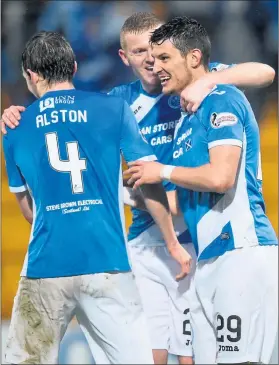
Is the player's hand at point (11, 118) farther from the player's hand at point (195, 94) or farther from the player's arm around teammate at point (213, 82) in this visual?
the player's hand at point (195, 94)

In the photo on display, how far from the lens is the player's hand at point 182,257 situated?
505 centimetres

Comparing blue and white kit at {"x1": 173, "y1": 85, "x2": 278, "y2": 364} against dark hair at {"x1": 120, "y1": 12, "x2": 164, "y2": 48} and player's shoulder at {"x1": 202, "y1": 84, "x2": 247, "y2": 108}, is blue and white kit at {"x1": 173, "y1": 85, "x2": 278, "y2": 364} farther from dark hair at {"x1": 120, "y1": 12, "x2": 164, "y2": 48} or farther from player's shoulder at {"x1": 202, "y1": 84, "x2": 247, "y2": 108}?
dark hair at {"x1": 120, "y1": 12, "x2": 164, "y2": 48}

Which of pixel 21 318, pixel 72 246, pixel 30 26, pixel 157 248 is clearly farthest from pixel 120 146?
pixel 30 26

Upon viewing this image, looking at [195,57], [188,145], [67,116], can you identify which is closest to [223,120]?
[188,145]

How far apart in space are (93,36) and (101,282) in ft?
14.6

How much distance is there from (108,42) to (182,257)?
3.77 m

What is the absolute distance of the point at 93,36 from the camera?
845 centimetres

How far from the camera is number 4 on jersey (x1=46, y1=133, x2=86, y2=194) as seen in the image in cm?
443

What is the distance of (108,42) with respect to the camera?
8445mm

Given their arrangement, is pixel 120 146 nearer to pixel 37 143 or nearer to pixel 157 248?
pixel 37 143

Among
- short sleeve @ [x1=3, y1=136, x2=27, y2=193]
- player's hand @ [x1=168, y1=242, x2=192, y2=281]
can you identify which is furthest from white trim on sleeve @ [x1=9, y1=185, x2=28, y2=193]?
player's hand @ [x1=168, y1=242, x2=192, y2=281]

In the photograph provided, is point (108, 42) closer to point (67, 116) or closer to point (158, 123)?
point (158, 123)

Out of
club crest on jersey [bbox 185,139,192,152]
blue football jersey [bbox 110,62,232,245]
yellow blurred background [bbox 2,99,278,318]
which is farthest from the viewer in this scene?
yellow blurred background [bbox 2,99,278,318]

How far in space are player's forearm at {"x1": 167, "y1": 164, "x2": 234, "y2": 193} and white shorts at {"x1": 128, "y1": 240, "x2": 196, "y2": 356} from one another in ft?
3.94
